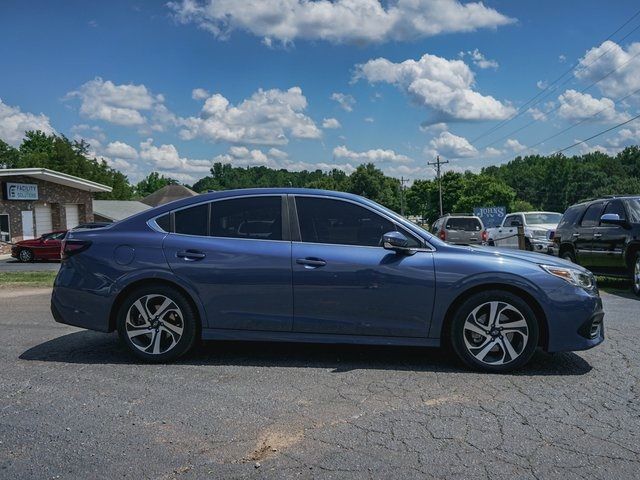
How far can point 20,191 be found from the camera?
33.2 metres

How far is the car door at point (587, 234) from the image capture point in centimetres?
1059

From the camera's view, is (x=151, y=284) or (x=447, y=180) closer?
(x=151, y=284)

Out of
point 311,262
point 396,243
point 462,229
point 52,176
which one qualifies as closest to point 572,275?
point 396,243

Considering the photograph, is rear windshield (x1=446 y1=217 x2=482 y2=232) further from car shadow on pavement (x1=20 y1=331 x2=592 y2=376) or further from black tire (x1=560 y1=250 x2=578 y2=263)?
car shadow on pavement (x1=20 y1=331 x2=592 y2=376)

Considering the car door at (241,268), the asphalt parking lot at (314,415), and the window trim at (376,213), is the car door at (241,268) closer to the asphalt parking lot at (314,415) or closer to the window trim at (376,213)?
the window trim at (376,213)

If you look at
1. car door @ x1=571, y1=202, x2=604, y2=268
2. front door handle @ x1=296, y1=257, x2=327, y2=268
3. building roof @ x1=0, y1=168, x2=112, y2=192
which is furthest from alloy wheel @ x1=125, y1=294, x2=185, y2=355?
building roof @ x1=0, y1=168, x2=112, y2=192

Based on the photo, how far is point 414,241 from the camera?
482cm

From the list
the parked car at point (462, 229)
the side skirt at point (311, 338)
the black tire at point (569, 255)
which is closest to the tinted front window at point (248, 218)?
the side skirt at point (311, 338)

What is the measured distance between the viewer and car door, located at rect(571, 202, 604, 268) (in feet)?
34.8

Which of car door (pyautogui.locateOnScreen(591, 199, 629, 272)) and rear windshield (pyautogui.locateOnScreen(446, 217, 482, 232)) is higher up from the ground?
rear windshield (pyautogui.locateOnScreen(446, 217, 482, 232))

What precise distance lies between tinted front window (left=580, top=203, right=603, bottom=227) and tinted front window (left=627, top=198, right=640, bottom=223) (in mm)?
692

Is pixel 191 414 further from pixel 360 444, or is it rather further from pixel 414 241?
pixel 414 241

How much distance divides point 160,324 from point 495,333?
9.54 ft

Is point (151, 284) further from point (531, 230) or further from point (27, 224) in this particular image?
point (27, 224)
